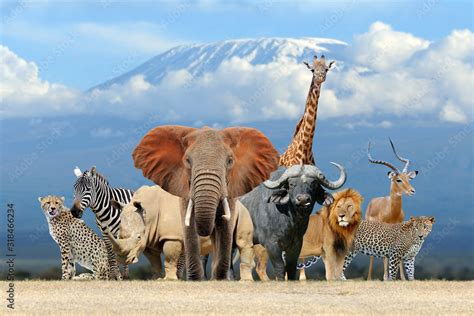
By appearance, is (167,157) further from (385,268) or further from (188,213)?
(385,268)

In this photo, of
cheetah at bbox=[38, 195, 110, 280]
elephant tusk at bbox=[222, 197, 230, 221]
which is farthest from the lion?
elephant tusk at bbox=[222, 197, 230, 221]

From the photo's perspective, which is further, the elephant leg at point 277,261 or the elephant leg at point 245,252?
the elephant leg at point 277,261

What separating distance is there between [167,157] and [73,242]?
3.09 metres

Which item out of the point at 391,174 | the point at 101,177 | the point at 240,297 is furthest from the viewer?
the point at 391,174

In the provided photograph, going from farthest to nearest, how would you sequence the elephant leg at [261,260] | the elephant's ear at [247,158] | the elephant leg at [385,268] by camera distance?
1. the elephant leg at [385,268]
2. the elephant leg at [261,260]
3. the elephant's ear at [247,158]

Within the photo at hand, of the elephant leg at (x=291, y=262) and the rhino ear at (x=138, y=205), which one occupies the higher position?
the rhino ear at (x=138, y=205)

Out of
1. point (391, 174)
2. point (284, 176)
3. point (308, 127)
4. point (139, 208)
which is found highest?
point (308, 127)

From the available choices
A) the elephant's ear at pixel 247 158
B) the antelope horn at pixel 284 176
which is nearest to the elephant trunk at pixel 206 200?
the elephant's ear at pixel 247 158

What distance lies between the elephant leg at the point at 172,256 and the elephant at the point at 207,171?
49 cm

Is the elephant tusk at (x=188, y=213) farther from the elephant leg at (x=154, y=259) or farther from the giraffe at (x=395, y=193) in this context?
the giraffe at (x=395, y=193)

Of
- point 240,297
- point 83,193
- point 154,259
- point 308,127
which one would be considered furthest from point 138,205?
point 308,127

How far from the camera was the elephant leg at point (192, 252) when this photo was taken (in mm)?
16312

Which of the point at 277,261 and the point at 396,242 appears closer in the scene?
the point at 277,261

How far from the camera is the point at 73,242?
19297 mm
